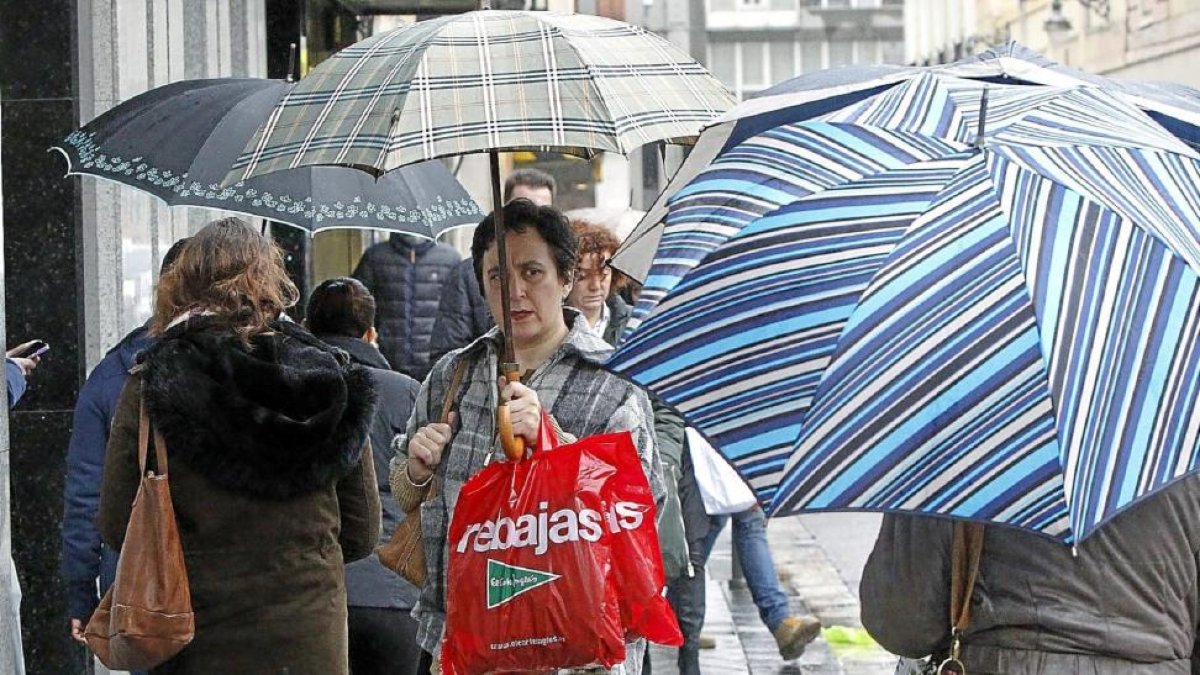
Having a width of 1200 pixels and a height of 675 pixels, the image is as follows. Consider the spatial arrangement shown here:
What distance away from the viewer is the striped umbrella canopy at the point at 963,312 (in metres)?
3.27

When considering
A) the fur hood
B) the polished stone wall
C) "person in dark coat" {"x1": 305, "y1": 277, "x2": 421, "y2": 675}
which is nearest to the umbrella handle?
the fur hood

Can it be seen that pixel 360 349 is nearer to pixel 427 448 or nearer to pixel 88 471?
pixel 88 471

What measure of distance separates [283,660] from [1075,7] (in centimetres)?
3203

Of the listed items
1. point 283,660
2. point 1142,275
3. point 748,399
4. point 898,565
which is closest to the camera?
point 1142,275

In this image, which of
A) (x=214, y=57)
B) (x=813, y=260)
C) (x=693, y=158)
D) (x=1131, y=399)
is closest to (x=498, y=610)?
(x=693, y=158)

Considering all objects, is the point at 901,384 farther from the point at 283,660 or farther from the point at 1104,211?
the point at 283,660

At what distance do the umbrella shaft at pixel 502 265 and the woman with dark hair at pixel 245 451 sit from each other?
1.63 feet

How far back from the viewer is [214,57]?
35.3 ft

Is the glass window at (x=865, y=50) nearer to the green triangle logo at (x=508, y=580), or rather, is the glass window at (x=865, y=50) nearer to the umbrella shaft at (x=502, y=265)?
the umbrella shaft at (x=502, y=265)

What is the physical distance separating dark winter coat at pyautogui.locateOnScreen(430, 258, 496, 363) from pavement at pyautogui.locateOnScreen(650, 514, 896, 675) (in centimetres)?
181

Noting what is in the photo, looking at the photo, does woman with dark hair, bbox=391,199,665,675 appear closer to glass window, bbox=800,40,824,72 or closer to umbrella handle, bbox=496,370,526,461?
umbrella handle, bbox=496,370,526,461

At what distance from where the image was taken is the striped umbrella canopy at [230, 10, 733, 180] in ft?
15.0

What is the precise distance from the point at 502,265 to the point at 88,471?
5.82 feet

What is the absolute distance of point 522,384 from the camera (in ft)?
15.7
